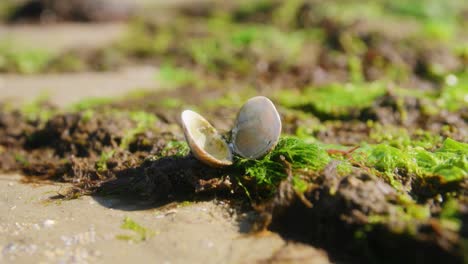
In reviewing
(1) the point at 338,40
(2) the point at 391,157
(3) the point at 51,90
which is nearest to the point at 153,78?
(3) the point at 51,90

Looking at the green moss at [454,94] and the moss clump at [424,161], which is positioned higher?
the moss clump at [424,161]

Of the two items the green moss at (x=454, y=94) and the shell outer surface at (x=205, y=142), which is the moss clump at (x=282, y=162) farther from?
the green moss at (x=454, y=94)

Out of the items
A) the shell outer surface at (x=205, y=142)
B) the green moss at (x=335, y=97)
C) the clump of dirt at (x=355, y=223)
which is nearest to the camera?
the clump of dirt at (x=355, y=223)

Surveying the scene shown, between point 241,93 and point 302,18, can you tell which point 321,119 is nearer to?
point 241,93

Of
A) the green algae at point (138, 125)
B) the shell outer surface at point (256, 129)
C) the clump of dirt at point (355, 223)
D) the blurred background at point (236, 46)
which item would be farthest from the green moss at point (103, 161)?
the blurred background at point (236, 46)

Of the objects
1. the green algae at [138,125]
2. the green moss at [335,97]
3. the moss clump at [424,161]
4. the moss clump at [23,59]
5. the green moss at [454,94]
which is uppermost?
the moss clump at [424,161]

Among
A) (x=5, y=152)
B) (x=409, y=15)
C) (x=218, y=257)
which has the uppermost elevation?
(x=409, y=15)
